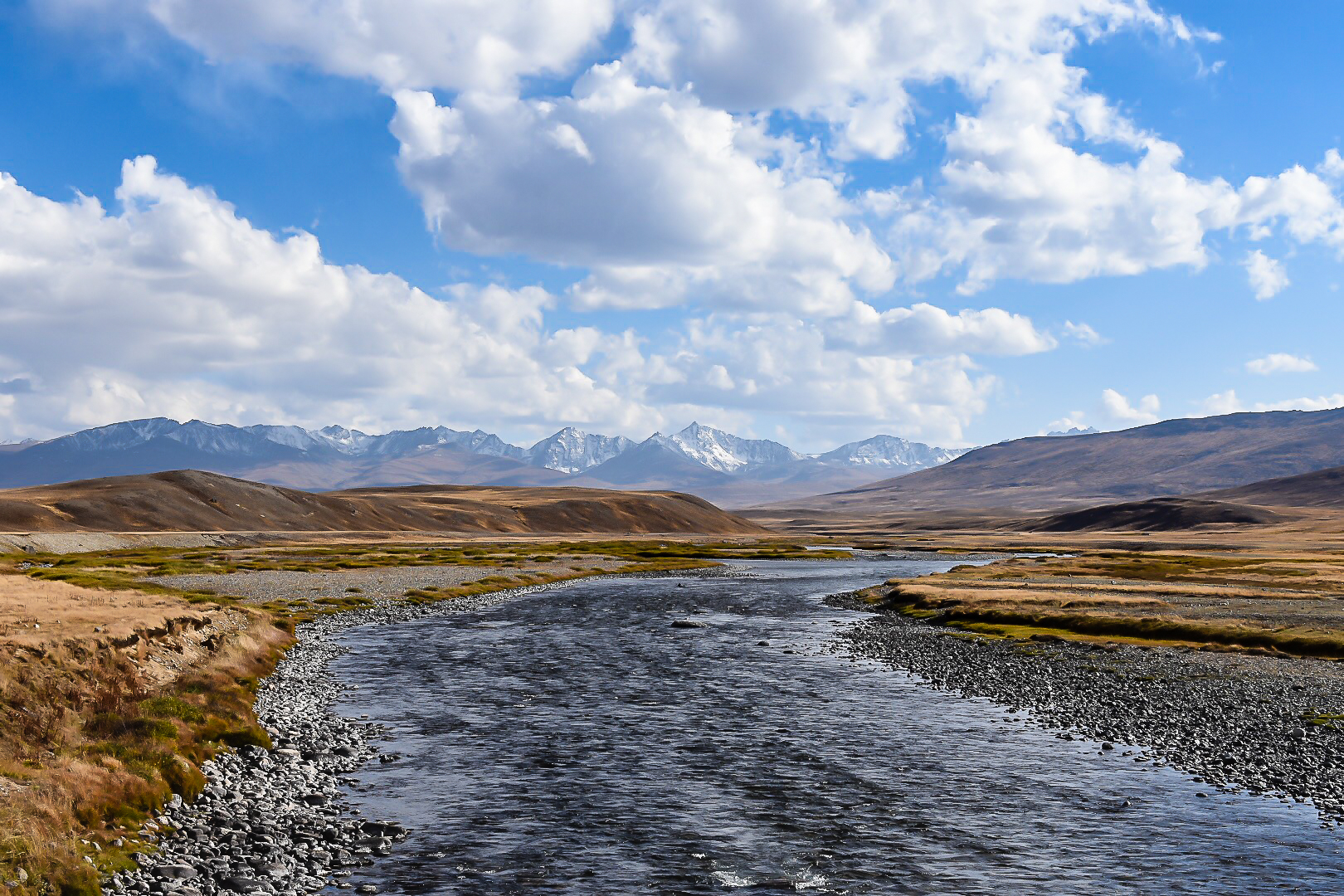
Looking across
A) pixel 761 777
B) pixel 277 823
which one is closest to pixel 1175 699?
pixel 761 777

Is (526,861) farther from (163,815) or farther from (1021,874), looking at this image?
(1021,874)

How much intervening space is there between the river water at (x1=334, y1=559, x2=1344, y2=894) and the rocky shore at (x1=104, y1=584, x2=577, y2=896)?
3.29 feet

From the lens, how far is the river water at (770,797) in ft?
70.7

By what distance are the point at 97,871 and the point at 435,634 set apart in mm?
43678

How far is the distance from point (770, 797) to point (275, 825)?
Answer: 45.0 feet

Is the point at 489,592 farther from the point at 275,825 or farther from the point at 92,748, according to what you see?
the point at 275,825

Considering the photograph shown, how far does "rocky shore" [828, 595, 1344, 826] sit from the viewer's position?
30.3 metres

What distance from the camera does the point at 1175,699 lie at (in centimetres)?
4097

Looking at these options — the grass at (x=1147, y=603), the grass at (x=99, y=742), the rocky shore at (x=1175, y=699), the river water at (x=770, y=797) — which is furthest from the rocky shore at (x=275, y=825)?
the grass at (x=1147, y=603)

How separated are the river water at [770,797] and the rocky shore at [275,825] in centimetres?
100

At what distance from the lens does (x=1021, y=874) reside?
2158 cm

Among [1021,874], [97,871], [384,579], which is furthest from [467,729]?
[384,579]

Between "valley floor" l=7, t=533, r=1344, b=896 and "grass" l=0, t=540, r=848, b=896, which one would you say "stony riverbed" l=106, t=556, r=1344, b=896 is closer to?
"valley floor" l=7, t=533, r=1344, b=896

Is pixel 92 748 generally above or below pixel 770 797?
above
